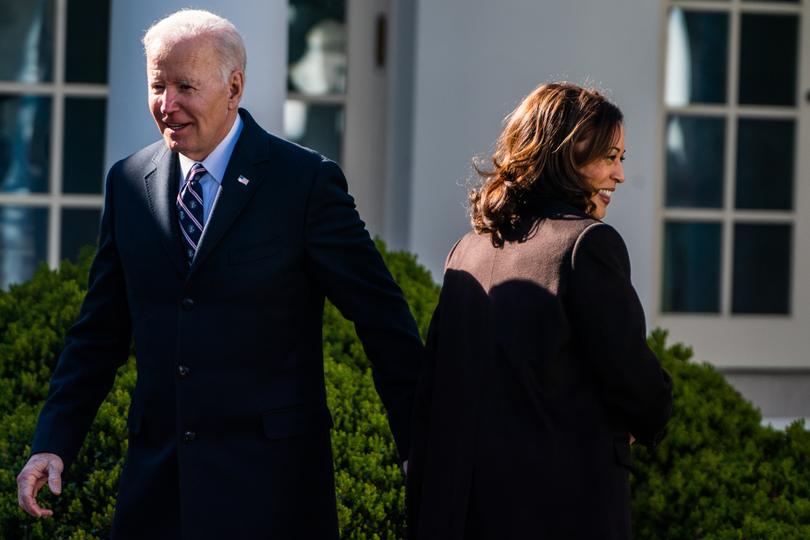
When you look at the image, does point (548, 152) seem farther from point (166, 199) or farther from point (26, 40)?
point (26, 40)

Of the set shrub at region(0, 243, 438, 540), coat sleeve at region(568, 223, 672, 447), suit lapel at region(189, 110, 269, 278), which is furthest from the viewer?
shrub at region(0, 243, 438, 540)

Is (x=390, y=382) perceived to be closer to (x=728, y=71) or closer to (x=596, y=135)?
(x=596, y=135)

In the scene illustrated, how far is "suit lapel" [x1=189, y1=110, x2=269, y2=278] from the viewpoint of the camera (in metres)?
2.89

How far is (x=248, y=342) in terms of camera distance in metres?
2.90

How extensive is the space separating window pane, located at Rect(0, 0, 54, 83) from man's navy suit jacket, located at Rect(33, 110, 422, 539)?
11.9 ft

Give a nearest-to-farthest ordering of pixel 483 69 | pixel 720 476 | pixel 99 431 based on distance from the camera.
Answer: pixel 99 431 → pixel 720 476 → pixel 483 69

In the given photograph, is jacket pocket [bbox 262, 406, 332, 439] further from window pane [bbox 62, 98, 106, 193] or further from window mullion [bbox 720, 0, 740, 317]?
window mullion [bbox 720, 0, 740, 317]

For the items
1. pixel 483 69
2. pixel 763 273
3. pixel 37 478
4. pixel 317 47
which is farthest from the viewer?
A: pixel 763 273

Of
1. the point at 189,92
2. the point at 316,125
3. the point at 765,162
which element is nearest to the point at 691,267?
the point at 765,162

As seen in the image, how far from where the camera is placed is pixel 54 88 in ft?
21.0

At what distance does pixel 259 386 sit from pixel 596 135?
0.92 meters

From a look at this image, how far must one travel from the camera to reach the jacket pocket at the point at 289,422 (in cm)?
291

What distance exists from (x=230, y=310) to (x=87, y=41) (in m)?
3.90

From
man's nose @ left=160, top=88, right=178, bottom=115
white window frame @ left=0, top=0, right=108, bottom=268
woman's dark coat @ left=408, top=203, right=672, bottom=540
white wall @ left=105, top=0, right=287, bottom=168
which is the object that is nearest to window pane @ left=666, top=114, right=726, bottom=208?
white wall @ left=105, top=0, right=287, bottom=168
